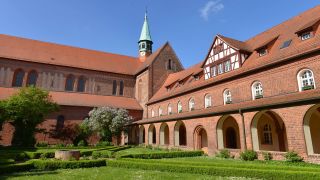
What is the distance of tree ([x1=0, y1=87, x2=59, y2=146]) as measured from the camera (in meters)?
28.0

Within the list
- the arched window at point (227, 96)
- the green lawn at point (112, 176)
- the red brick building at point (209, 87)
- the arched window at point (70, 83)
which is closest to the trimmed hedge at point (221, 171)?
the green lawn at point (112, 176)

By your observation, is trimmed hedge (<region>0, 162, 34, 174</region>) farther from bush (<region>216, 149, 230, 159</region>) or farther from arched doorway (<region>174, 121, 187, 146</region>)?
arched doorway (<region>174, 121, 187, 146</region>)

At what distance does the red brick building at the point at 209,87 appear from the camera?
16.6m

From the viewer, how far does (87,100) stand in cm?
3841

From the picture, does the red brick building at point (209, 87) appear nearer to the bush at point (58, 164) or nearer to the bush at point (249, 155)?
the bush at point (249, 155)

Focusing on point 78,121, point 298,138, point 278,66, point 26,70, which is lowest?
point 298,138

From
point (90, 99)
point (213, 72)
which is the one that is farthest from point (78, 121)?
point (213, 72)

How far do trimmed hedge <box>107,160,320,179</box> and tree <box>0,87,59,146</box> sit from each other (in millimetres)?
18056

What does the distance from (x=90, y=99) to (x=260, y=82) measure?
2755 cm

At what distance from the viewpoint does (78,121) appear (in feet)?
118

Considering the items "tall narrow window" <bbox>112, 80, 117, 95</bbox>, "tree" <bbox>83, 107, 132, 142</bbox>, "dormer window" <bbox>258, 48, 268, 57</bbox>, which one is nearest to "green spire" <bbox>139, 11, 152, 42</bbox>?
"tall narrow window" <bbox>112, 80, 117, 95</bbox>

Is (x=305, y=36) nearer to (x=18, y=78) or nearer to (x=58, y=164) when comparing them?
(x=58, y=164)

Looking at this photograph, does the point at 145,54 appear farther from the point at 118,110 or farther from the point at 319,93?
the point at 319,93

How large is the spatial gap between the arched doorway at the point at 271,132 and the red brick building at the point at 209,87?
0.08 m
